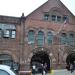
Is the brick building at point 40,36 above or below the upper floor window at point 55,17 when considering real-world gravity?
below

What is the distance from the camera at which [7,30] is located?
3841cm

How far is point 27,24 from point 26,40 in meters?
2.26

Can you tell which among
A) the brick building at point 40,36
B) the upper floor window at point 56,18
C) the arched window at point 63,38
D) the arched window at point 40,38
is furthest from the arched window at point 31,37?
the arched window at point 63,38

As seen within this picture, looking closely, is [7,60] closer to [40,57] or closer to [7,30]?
[7,30]

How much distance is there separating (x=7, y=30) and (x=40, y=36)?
5.13m

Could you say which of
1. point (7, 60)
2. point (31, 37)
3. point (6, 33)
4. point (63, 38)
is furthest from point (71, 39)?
point (7, 60)

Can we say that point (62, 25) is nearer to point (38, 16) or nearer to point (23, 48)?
point (38, 16)

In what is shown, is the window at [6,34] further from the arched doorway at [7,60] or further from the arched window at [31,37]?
the arched window at [31,37]

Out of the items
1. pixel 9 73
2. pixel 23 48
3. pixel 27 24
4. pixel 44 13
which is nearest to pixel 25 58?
pixel 23 48

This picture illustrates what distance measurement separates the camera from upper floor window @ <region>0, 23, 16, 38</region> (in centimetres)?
3788

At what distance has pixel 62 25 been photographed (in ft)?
138

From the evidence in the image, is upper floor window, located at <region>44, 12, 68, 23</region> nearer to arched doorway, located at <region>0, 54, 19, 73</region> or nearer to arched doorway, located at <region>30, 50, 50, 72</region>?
arched doorway, located at <region>30, 50, 50, 72</region>

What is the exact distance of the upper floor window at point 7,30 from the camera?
3788cm

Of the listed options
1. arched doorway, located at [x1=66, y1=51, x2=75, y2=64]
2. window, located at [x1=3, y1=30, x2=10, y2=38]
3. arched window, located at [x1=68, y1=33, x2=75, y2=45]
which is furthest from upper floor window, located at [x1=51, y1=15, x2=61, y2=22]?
window, located at [x1=3, y1=30, x2=10, y2=38]
